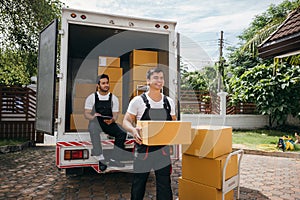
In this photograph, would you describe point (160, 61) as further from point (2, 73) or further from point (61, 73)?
point (2, 73)

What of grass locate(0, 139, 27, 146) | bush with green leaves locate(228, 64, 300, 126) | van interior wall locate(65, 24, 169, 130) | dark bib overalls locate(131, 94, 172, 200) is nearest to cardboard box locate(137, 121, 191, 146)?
dark bib overalls locate(131, 94, 172, 200)

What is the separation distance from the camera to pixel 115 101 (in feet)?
12.7

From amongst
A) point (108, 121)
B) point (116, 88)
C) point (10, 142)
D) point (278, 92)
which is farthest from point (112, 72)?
point (278, 92)

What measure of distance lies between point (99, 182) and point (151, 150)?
6.70ft

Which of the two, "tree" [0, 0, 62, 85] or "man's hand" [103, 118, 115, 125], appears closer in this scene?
"man's hand" [103, 118, 115, 125]

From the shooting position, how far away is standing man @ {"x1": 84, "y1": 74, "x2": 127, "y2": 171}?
3.43m

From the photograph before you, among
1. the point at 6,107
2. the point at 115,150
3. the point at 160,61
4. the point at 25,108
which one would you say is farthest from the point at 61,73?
the point at 6,107

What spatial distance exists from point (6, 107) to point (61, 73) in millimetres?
5952

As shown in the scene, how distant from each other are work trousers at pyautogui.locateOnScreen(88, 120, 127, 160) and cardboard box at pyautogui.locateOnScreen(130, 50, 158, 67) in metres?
1.27

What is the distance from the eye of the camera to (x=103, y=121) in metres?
3.66

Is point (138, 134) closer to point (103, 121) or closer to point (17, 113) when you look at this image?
point (103, 121)

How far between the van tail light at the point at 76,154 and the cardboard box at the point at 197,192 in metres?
1.36

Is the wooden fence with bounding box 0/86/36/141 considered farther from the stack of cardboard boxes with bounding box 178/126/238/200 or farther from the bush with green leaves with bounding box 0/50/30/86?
the stack of cardboard boxes with bounding box 178/126/238/200

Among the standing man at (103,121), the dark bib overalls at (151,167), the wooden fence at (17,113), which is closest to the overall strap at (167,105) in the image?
the dark bib overalls at (151,167)
